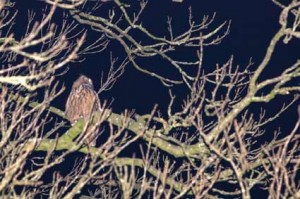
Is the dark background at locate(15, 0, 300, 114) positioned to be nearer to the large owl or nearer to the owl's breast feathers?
the large owl

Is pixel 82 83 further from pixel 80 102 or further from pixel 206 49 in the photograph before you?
pixel 206 49

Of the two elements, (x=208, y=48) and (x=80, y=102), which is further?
(x=208, y=48)

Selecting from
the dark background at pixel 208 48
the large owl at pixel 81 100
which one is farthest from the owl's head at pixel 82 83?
the dark background at pixel 208 48

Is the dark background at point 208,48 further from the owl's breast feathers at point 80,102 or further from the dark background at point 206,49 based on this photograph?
the owl's breast feathers at point 80,102

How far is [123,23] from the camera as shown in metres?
20.8

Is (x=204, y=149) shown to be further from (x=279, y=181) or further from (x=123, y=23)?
(x=123, y=23)

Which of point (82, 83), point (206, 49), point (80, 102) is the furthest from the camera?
point (206, 49)

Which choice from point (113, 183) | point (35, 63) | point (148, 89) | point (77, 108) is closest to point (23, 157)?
point (35, 63)

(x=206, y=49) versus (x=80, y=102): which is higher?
(x=206, y=49)

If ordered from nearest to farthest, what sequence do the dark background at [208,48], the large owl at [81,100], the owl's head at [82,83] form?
the large owl at [81,100], the owl's head at [82,83], the dark background at [208,48]

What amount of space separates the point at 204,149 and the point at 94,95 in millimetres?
3812

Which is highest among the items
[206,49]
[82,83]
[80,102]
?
[206,49]

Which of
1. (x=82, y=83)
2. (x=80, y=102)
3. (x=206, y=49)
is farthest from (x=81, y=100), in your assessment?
(x=206, y=49)

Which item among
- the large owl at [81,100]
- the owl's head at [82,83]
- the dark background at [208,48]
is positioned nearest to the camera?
the large owl at [81,100]
